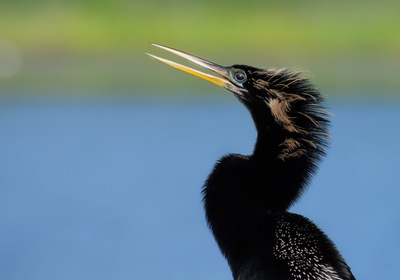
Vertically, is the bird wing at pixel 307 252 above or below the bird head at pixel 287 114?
below

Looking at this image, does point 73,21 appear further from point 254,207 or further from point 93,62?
point 254,207

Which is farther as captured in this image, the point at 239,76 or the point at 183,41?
the point at 183,41

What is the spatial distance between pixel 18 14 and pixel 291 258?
51.3 feet

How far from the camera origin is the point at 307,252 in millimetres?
4109

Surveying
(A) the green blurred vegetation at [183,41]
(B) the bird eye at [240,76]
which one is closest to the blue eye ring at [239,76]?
(B) the bird eye at [240,76]

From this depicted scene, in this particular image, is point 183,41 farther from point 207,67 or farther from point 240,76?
point 240,76

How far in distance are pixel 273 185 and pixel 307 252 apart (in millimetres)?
373

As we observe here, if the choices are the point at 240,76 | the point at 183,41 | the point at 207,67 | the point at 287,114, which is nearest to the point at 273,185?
the point at 287,114

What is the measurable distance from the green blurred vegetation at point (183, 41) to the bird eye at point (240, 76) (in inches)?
414

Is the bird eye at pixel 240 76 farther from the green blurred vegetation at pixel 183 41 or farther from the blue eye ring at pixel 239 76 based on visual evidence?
the green blurred vegetation at pixel 183 41

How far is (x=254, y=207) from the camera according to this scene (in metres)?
4.32

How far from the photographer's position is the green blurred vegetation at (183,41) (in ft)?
54.1

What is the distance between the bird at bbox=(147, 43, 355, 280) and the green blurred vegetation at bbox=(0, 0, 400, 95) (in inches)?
422

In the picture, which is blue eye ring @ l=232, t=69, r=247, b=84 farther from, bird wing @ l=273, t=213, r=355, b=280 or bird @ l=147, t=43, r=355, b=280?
bird wing @ l=273, t=213, r=355, b=280
